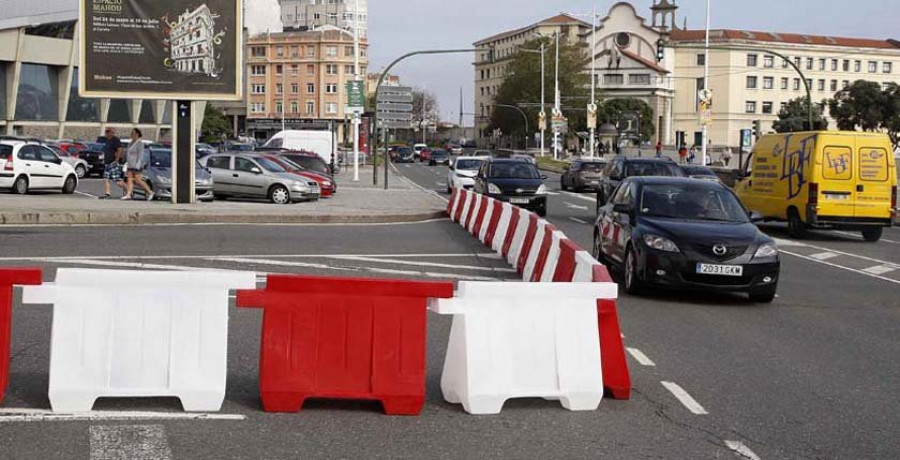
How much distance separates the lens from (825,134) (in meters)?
24.3

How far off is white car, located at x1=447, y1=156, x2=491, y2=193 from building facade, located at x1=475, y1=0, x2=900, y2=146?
93188 mm

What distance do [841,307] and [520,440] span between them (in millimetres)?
8039

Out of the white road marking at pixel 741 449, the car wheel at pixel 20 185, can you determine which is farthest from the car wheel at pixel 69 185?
the white road marking at pixel 741 449

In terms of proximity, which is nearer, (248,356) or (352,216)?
A: (248,356)

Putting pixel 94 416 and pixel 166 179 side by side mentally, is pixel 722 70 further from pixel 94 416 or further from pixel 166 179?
pixel 94 416

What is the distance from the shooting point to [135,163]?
90.5 ft

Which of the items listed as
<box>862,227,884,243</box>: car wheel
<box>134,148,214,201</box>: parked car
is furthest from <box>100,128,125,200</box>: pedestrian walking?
<box>862,227,884,243</box>: car wheel

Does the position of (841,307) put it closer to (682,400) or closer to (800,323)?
(800,323)

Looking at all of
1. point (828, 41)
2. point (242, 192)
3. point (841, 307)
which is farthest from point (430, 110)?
point (841, 307)

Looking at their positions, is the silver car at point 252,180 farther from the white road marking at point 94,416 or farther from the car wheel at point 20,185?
the white road marking at point 94,416

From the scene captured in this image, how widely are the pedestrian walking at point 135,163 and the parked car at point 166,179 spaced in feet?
1.40

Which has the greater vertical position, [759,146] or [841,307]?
[759,146]

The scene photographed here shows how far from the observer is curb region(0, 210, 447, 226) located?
880 inches

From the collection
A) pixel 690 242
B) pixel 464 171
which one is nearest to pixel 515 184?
pixel 464 171
